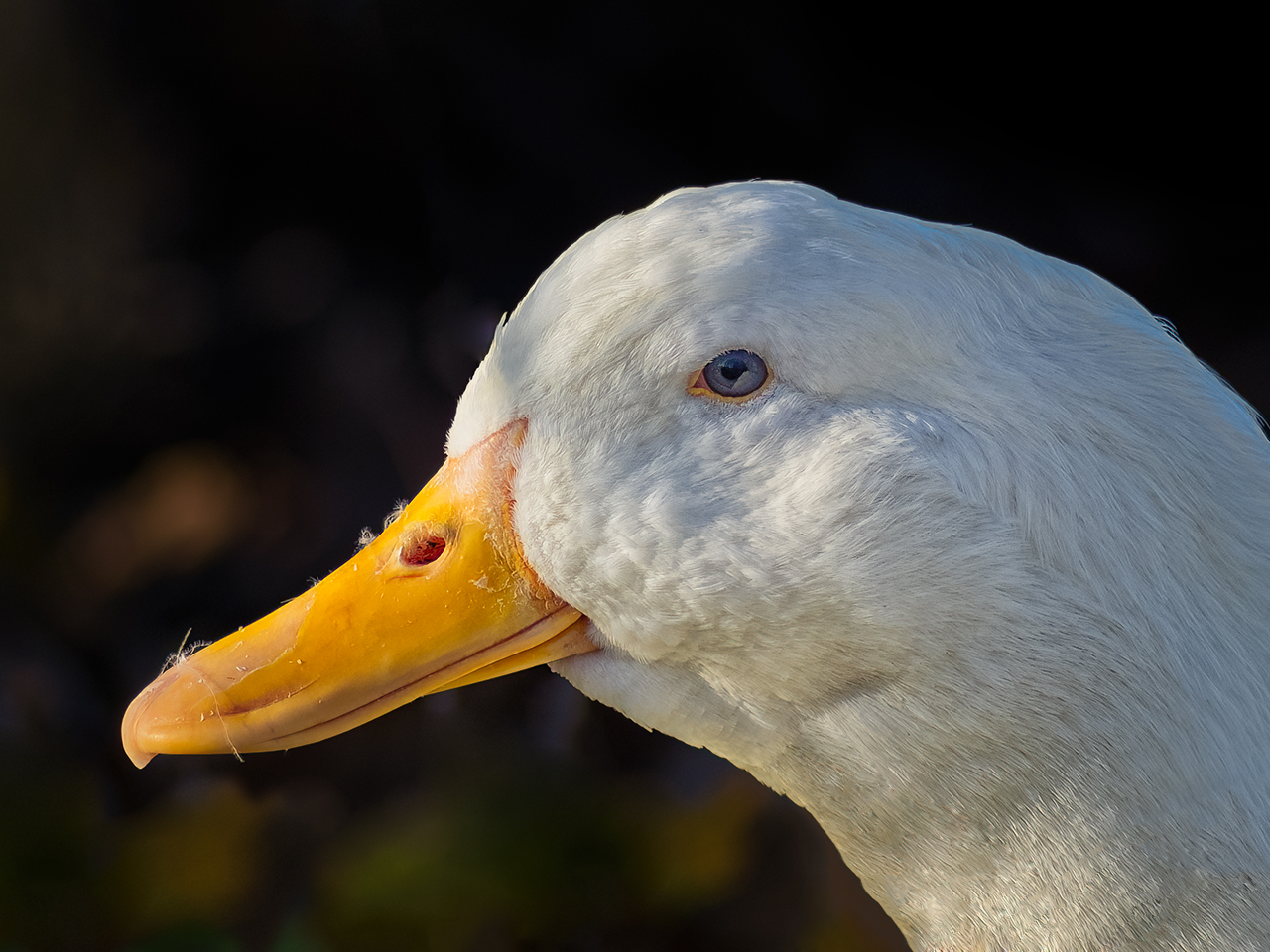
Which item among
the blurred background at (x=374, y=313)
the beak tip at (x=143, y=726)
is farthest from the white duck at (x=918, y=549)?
the blurred background at (x=374, y=313)

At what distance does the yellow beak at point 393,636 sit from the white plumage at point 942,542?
0.26 ft

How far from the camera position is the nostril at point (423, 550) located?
145 cm

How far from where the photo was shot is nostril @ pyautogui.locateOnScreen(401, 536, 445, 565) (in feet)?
4.75

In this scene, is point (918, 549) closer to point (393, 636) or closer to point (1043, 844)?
point (1043, 844)

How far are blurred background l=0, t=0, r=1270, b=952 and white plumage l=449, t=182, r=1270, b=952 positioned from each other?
5.67 ft

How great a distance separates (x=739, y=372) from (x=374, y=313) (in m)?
1.99

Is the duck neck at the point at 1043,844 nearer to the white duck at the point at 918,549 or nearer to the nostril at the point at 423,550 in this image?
the white duck at the point at 918,549

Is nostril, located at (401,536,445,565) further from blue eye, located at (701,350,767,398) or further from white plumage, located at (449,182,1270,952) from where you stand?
blue eye, located at (701,350,767,398)

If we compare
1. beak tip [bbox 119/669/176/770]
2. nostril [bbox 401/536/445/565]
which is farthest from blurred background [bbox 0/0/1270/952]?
nostril [bbox 401/536/445/565]

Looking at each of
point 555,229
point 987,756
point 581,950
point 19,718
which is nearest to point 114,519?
point 19,718

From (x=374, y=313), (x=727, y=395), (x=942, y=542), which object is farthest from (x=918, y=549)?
(x=374, y=313)

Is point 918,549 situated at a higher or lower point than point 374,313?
higher

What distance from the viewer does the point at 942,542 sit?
3.94ft

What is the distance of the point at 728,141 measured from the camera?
297cm
